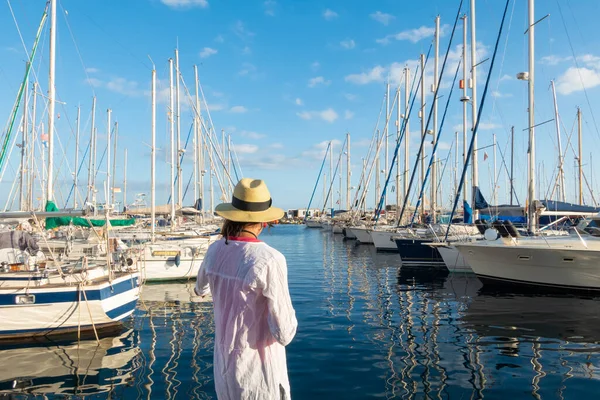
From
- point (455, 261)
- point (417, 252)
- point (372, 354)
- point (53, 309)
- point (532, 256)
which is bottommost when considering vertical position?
point (372, 354)

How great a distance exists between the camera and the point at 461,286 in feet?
52.0

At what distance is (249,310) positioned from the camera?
7.72ft

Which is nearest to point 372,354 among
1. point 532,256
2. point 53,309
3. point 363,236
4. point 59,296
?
point 59,296

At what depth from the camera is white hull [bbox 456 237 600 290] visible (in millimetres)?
13297

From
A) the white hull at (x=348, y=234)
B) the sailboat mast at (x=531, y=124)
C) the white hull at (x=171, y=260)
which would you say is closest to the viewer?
the sailboat mast at (x=531, y=124)

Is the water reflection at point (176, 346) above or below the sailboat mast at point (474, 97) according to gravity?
below

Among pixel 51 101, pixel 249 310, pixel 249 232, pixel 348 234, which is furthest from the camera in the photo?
pixel 348 234

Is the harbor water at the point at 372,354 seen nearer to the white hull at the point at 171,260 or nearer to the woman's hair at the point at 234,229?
the white hull at the point at 171,260

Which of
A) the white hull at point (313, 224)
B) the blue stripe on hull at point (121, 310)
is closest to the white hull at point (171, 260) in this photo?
the blue stripe on hull at point (121, 310)

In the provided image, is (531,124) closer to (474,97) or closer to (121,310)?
(474,97)

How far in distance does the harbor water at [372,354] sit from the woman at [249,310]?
3916mm

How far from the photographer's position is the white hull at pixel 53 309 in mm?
8156

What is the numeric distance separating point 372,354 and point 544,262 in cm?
881

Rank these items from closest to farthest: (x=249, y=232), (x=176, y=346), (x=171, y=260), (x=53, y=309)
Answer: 1. (x=249, y=232)
2. (x=176, y=346)
3. (x=53, y=309)
4. (x=171, y=260)
